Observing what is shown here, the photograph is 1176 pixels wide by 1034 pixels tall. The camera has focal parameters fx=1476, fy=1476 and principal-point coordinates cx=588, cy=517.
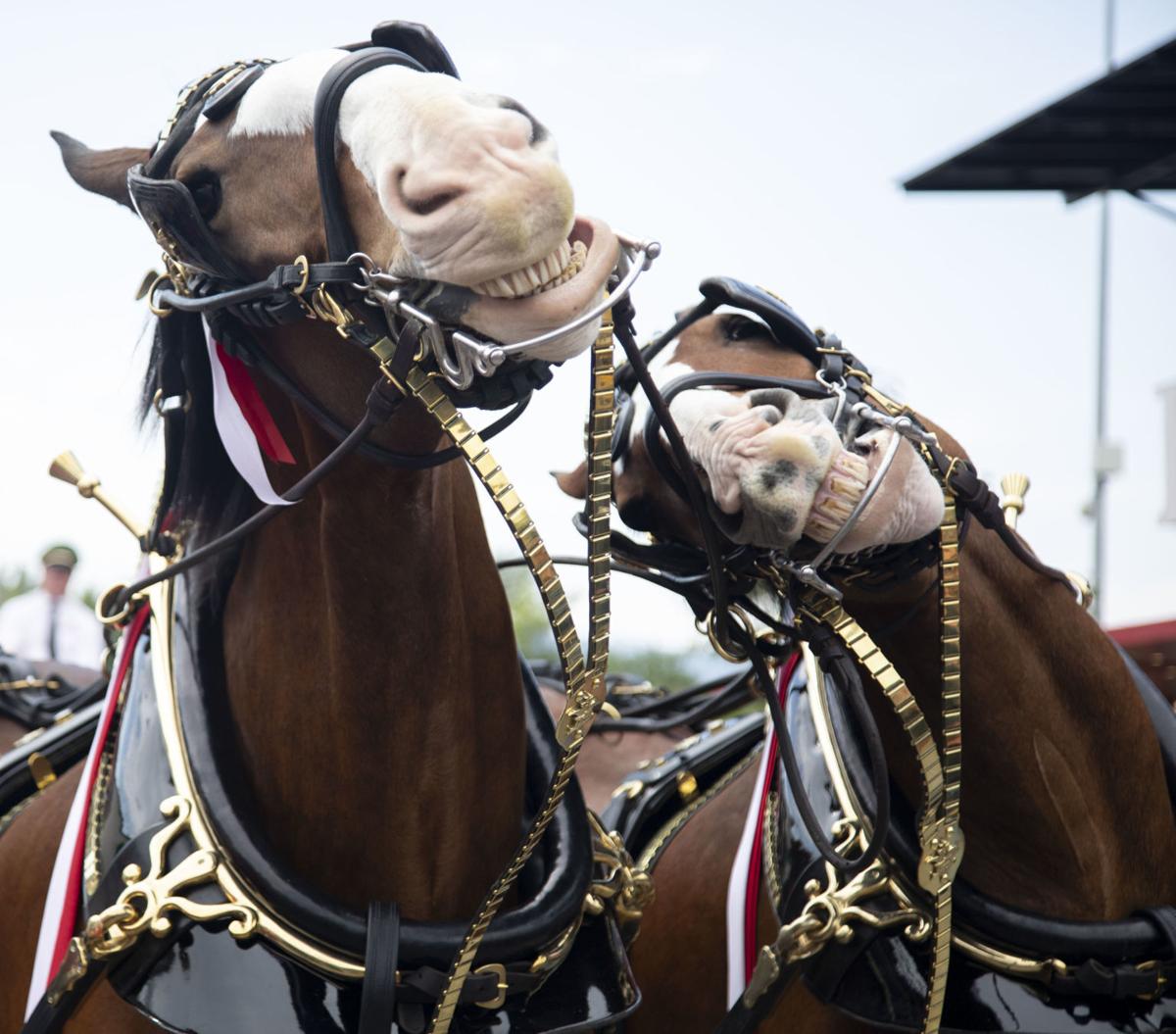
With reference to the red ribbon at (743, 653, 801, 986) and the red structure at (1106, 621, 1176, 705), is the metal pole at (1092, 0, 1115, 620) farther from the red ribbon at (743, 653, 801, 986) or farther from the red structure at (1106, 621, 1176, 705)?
the red ribbon at (743, 653, 801, 986)

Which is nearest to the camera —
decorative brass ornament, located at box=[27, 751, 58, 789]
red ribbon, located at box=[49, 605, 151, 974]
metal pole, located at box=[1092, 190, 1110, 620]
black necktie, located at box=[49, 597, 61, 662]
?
red ribbon, located at box=[49, 605, 151, 974]

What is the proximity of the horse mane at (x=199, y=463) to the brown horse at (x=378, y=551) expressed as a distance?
0.01 meters

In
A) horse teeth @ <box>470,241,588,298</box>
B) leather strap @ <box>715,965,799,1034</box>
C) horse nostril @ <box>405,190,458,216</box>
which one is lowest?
leather strap @ <box>715,965,799,1034</box>

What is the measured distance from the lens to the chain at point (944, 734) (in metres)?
2.73

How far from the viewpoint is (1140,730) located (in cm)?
306

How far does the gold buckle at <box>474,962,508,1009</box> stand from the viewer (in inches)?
95.3

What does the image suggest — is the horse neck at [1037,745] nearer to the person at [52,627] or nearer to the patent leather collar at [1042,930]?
the patent leather collar at [1042,930]

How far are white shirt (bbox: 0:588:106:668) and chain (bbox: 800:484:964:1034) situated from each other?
493cm

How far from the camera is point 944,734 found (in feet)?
9.19

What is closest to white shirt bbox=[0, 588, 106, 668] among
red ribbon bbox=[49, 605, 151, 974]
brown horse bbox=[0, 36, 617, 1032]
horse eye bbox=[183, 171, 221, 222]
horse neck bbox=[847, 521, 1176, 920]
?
red ribbon bbox=[49, 605, 151, 974]

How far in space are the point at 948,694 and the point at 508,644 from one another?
0.83 m

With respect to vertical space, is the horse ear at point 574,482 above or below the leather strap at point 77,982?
above

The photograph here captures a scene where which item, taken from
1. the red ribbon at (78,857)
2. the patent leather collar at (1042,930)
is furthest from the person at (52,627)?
the patent leather collar at (1042,930)

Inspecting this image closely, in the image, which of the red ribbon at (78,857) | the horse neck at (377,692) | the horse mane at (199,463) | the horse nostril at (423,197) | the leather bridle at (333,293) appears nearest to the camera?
the horse nostril at (423,197)
